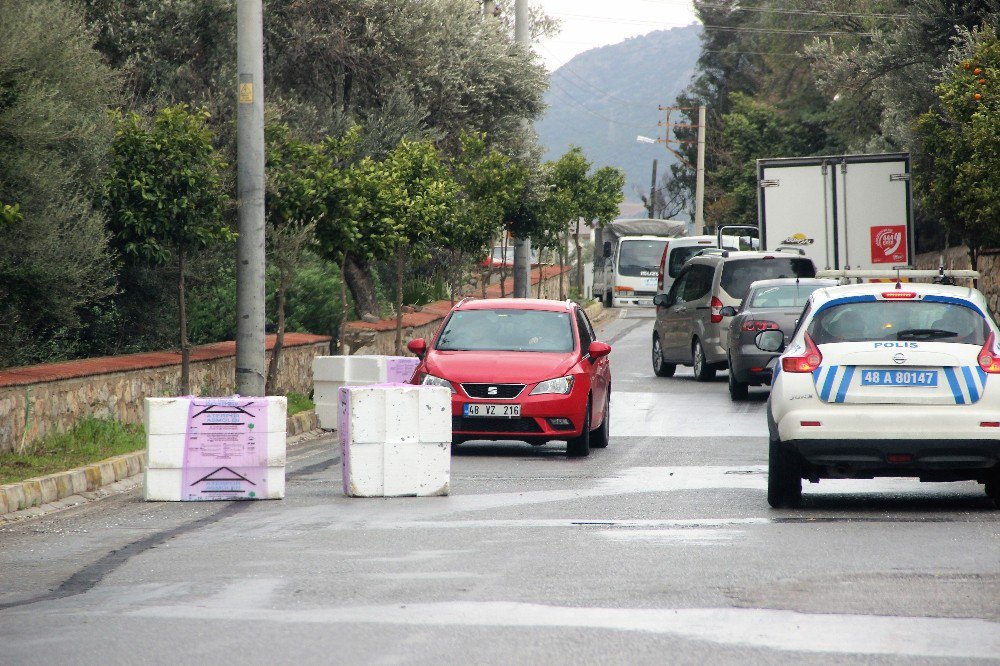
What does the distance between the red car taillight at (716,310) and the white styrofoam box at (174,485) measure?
1274 centimetres

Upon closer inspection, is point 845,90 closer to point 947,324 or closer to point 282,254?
point 282,254

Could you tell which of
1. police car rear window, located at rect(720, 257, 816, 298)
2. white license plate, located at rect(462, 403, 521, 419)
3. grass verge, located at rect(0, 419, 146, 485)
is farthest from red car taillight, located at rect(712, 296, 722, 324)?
grass verge, located at rect(0, 419, 146, 485)

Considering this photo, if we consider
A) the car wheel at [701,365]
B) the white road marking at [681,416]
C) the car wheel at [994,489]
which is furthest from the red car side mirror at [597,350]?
the car wheel at [701,365]

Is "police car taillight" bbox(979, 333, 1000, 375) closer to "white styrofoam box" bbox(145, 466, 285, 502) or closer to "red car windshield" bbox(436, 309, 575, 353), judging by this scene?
"white styrofoam box" bbox(145, 466, 285, 502)

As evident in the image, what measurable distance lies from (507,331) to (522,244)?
19241 mm

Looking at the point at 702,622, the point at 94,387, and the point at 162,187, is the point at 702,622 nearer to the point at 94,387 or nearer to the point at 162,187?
the point at 94,387

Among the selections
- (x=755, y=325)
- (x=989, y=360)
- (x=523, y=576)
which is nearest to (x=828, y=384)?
(x=989, y=360)

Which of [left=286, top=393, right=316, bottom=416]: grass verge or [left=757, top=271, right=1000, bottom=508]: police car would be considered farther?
[left=286, top=393, right=316, bottom=416]: grass verge

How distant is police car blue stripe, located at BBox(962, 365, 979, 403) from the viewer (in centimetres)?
1073

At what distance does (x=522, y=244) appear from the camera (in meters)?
35.8

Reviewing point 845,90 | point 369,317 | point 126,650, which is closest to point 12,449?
point 126,650

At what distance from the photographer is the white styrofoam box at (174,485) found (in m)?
12.1

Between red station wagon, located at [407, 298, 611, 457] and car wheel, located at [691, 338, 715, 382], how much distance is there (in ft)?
27.3

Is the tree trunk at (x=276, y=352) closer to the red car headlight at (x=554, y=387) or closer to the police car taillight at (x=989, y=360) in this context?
the red car headlight at (x=554, y=387)
